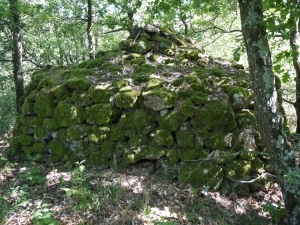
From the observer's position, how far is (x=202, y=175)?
4.46 m

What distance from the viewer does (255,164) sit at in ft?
15.3

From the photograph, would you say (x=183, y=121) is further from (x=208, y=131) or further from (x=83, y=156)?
(x=83, y=156)

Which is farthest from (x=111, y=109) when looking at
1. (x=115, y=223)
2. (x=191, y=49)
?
(x=191, y=49)

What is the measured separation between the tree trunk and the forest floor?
652 mm

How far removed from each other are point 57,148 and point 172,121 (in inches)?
89.6

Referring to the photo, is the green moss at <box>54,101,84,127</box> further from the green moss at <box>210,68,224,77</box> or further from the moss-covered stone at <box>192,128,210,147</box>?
the green moss at <box>210,68,224,77</box>

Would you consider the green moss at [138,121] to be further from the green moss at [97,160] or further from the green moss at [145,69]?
the green moss at [145,69]

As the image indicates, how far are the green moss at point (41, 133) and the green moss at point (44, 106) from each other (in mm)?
273

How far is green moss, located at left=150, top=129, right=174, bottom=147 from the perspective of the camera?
4.67 m

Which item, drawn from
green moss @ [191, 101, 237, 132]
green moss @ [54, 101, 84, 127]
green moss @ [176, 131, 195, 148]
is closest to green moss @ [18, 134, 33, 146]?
green moss @ [54, 101, 84, 127]

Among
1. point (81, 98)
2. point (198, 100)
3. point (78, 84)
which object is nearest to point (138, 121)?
point (198, 100)

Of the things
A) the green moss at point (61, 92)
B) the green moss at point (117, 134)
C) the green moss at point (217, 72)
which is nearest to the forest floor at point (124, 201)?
the green moss at point (117, 134)

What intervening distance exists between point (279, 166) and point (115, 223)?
2.25m

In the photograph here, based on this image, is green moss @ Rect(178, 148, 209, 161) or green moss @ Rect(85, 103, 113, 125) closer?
green moss @ Rect(178, 148, 209, 161)
